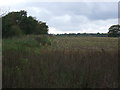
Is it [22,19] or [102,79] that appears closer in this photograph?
[102,79]

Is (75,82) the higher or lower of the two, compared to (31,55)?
lower

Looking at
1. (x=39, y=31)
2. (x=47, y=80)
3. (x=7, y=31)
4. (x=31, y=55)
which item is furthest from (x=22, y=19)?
(x=47, y=80)

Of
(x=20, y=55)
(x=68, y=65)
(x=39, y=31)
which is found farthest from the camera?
(x=39, y=31)

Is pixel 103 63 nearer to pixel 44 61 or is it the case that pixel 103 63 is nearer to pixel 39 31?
pixel 44 61

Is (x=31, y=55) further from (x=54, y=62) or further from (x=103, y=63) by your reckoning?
(x=103, y=63)

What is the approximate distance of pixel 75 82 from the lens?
256 inches

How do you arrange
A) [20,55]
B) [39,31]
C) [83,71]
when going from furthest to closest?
1. [39,31]
2. [20,55]
3. [83,71]

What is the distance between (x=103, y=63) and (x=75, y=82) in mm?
1732

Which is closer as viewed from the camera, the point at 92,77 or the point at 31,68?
the point at 92,77

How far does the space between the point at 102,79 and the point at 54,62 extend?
1778 mm

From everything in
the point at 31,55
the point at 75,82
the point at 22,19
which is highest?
the point at 22,19

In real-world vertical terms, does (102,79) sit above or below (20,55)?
below

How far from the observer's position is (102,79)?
6750 mm

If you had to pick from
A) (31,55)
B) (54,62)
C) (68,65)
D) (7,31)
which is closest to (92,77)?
(68,65)
